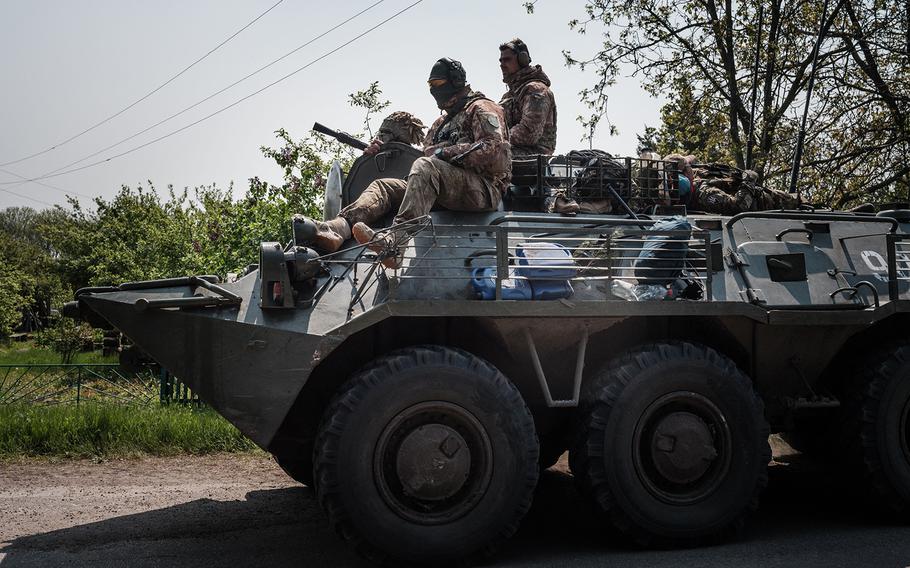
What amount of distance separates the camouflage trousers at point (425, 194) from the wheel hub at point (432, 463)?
4.85ft

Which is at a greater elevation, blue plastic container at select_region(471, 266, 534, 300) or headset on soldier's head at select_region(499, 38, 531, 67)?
headset on soldier's head at select_region(499, 38, 531, 67)

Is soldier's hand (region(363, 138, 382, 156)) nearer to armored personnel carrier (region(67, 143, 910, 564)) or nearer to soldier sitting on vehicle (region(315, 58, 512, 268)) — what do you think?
soldier sitting on vehicle (region(315, 58, 512, 268))

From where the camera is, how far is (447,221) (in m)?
6.07

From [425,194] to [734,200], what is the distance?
2747 millimetres

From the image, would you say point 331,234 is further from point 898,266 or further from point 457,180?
point 898,266

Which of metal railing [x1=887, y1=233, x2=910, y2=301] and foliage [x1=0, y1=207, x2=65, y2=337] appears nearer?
metal railing [x1=887, y1=233, x2=910, y2=301]

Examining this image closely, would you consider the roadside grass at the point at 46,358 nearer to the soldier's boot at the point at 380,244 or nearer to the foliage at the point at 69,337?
the foliage at the point at 69,337

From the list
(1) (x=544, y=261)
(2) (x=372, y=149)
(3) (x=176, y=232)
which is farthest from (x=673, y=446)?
(3) (x=176, y=232)

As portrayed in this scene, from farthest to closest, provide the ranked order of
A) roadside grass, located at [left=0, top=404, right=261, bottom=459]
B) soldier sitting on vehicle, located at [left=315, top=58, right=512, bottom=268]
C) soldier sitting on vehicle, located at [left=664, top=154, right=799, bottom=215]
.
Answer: roadside grass, located at [left=0, top=404, right=261, bottom=459] < soldier sitting on vehicle, located at [left=664, top=154, right=799, bottom=215] < soldier sitting on vehicle, located at [left=315, top=58, right=512, bottom=268]

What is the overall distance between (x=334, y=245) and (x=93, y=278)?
1948cm

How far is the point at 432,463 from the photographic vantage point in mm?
4871

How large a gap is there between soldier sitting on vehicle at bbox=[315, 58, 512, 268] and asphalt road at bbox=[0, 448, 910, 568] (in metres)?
1.92

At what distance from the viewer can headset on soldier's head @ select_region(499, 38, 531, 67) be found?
7488mm

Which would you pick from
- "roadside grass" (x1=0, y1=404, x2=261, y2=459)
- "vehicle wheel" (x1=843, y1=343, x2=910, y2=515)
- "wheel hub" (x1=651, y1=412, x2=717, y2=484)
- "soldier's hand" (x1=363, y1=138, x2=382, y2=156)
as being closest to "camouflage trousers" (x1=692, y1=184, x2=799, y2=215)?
"vehicle wheel" (x1=843, y1=343, x2=910, y2=515)
